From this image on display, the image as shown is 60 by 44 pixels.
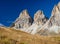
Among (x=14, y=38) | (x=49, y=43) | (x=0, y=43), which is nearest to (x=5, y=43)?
(x=0, y=43)

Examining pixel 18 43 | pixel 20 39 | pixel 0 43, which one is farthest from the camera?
pixel 20 39

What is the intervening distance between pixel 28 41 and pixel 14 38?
1.63 meters

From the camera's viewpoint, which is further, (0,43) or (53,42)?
(53,42)

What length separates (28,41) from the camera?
22.5 m

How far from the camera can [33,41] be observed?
22766mm

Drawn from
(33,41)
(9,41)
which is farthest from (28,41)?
(9,41)

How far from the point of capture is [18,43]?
2161cm

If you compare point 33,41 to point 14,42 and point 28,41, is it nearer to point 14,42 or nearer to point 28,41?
point 28,41

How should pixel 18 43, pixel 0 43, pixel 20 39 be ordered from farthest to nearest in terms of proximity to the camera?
pixel 20 39
pixel 18 43
pixel 0 43

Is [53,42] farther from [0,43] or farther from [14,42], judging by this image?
A: [0,43]

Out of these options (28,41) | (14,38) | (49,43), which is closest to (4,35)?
(14,38)

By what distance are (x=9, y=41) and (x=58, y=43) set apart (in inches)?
235

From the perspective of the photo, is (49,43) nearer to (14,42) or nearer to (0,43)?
(14,42)

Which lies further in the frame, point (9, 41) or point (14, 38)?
point (14, 38)
